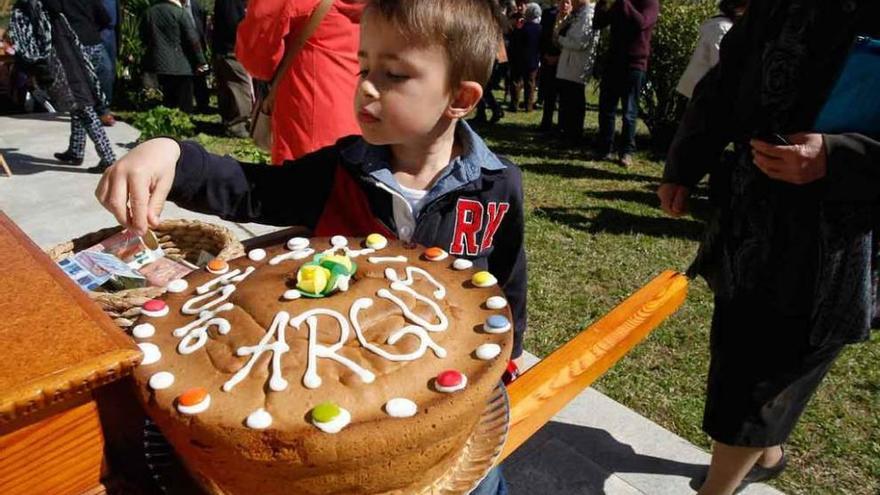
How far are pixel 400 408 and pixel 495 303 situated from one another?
0.93ft

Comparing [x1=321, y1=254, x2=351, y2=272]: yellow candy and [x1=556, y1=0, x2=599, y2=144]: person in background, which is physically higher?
[x1=321, y1=254, x2=351, y2=272]: yellow candy

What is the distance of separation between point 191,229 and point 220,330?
2221 mm

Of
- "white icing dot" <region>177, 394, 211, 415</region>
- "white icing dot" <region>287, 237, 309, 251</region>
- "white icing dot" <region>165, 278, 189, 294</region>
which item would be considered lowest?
"white icing dot" <region>177, 394, 211, 415</region>

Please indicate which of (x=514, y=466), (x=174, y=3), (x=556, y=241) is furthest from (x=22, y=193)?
(x=514, y=466)

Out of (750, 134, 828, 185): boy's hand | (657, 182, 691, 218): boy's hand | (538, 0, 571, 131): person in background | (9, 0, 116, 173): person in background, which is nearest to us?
(750, 134, 828, 185): boy's hand

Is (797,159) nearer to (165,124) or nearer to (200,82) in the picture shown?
(165,124)

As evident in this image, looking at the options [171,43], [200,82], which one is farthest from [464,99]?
[200,82]

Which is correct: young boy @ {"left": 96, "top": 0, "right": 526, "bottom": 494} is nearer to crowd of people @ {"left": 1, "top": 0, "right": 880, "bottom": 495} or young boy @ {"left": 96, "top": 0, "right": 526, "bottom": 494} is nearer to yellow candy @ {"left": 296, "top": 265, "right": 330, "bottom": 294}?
crowd of people @ {"left": 1, "top": 0, "right": 880, "bottom": 495}

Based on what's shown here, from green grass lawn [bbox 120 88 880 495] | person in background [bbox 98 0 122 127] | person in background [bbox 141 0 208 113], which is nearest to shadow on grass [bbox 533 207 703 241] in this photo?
green grass lawn [bbox 120 88 880 495]

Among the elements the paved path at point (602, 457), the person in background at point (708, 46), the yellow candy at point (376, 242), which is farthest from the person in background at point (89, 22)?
the yellow candy at point (376, 242)

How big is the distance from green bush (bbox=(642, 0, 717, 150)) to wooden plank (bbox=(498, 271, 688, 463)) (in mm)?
6851

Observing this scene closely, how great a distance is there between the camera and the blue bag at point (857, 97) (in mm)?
1242

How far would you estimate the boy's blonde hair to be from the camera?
125cm

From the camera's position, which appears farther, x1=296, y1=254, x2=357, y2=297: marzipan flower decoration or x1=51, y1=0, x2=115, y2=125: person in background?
x1=51, y1=0, x2=115, y2=125: person in background
